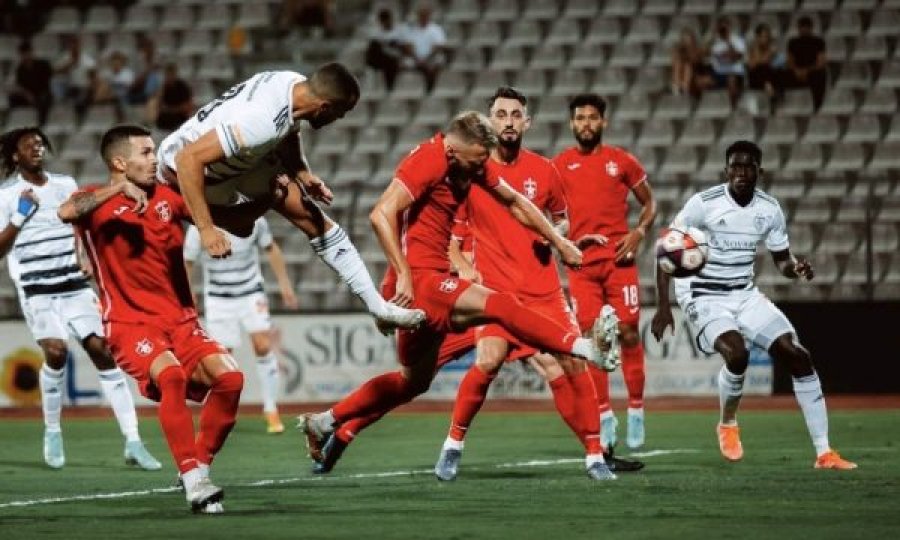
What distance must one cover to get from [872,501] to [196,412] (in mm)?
11358

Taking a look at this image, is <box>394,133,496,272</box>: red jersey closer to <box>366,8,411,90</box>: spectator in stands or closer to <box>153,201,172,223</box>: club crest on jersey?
<box>153,201,172,223</box>: club crest on jersey

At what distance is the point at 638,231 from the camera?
45.9ft

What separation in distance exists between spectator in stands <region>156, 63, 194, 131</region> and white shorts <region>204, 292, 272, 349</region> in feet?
25.3

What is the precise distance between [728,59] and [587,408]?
12.9 metres

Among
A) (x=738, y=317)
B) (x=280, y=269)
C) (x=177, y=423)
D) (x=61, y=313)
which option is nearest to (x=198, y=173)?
(x=177, y=423)

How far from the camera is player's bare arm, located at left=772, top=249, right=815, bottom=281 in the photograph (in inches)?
486

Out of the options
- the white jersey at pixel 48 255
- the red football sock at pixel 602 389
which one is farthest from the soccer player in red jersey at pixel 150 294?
the white jersey at pixel 48 255

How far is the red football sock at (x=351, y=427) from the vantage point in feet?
38.9

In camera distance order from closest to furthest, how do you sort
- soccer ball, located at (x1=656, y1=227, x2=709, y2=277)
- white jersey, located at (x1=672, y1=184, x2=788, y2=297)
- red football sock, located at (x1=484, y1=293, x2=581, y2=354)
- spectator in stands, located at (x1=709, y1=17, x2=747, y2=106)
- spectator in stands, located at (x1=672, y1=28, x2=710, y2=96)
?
red football sock, located at (x1=484, y1=293, x2=581, y2=354) < soccer ball, located at (x1=656, y1=227, x2=709, y2=277) < white jersey, located at (x1=672, y1=184, x2=788, y2=297) < spectator in stands, located at (x1=709, y1=17, x2=747, y2=106) < spectator in stands, located at (x1=672, y1=28, x2=710, y2=96)

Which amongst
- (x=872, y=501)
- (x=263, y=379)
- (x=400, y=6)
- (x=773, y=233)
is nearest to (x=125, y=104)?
(x=400, y=6)

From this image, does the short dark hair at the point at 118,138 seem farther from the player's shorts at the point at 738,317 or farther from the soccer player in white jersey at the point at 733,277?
the player's shorts at the point at 738,317

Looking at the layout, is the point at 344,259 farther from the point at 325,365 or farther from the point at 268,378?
the point at 325,365

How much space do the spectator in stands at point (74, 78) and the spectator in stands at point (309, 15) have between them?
304cm

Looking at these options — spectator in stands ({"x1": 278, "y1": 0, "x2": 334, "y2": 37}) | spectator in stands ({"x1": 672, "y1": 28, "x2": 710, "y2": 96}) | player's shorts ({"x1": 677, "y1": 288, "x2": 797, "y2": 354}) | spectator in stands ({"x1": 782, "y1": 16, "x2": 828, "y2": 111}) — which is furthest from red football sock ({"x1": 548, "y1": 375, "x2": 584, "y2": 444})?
spectator in stands ({"x1": 278, "y1": 0, "x2": 334, "y2": 37})
